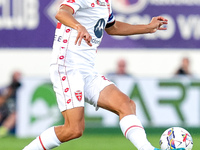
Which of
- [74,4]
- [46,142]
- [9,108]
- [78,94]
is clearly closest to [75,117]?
[78,94]

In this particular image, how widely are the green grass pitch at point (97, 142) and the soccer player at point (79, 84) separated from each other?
7.86ft

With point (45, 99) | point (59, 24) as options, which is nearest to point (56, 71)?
point (59, 24)

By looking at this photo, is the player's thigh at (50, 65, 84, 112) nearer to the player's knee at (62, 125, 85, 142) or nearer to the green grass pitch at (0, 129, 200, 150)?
the player's knee at (62, 125, 85, 142)

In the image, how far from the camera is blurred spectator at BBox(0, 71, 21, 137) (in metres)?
11.5

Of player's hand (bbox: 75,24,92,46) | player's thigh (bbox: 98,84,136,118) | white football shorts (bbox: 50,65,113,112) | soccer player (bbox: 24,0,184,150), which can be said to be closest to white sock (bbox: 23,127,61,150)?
soccer player (bbox: 24,0,184,150)

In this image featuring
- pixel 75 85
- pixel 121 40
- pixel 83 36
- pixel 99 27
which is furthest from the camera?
pixel 121 40

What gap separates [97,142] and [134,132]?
4.25 metres

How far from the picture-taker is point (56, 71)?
20.6 feet

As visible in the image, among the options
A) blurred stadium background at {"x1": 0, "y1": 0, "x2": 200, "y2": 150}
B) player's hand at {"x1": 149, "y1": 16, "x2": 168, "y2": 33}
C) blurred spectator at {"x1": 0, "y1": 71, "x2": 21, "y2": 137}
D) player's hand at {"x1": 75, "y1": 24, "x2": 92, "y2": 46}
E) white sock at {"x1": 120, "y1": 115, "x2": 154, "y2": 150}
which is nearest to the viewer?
player's hand at {"x1": 75, "y1": 24, "x2": 92, "y2": 46}

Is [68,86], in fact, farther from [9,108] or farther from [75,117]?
[9,108]

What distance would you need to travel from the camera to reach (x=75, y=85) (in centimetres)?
618

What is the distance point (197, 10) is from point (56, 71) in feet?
31.6

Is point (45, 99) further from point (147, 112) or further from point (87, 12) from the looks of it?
point (87, 12)

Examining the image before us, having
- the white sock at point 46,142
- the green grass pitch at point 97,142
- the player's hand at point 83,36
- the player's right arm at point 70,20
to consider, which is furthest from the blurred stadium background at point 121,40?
the player's hand at point 83,36
